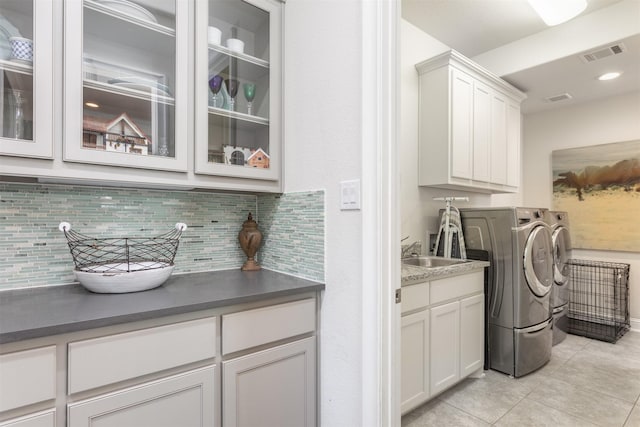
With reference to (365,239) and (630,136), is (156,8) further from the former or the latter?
(630,136)

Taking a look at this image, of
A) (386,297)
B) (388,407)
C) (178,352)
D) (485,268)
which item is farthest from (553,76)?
(178,352)

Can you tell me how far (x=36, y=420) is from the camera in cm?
90

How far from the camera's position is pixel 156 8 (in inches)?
53.9

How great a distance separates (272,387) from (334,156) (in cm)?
96

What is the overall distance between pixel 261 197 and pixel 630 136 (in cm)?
381

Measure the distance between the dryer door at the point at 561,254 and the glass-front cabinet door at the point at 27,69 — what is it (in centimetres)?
344

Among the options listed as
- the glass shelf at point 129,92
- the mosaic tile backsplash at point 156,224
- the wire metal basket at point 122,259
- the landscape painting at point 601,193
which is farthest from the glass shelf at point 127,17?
the landscape painting at point 601,193

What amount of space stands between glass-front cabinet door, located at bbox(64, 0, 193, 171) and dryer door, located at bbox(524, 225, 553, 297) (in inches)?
92.6

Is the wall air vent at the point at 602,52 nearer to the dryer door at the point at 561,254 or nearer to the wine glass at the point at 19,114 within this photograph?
the dryer door at the point at 561,254

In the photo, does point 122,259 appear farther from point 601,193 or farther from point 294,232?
point 601,193

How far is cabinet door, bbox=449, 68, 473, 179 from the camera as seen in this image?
8.27 feet

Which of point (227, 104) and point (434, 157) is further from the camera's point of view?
point (434, 157)

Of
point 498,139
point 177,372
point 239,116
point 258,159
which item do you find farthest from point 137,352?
point 498,139

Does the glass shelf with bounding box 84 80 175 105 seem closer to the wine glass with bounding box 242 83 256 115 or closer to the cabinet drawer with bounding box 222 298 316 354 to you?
the wine glass with bounding box 242 83 256 115
